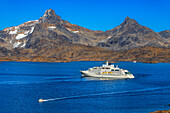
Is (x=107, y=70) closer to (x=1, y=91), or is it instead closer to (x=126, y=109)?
(x=1, y=91)

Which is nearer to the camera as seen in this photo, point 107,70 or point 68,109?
point 68,109

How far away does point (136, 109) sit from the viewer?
71.9m

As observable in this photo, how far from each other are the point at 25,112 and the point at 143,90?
45732mm

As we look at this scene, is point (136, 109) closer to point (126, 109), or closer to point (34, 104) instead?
point (126, 109)

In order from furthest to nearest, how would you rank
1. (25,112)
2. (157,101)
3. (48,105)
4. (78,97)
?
(78,97) < (157,101) < (48,105) < (25,112)

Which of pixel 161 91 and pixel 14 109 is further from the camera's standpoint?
pixel 161 91

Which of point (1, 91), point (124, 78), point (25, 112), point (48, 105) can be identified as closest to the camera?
point (25, 112)

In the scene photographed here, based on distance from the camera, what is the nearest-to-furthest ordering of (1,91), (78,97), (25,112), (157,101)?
(25,112), (157,101), (78,97), (1,91)

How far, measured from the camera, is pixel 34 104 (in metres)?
77.1

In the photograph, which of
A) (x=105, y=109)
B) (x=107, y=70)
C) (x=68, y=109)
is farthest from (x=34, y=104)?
(x=107, y=70)

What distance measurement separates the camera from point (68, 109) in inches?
2827

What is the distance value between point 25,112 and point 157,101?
34237 mm

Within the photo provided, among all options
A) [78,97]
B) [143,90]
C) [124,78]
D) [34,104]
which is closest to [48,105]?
[34,104]

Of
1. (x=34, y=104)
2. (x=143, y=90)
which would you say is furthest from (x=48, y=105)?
(x=143, y=90)
